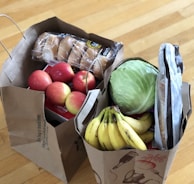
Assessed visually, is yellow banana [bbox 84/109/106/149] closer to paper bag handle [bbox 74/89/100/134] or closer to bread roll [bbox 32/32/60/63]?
paper bag handle [bbox 74/89/100/134]

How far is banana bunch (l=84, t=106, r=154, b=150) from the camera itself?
3.29 feet

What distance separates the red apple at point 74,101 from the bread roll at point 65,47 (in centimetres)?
17

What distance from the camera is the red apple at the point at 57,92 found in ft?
3.82

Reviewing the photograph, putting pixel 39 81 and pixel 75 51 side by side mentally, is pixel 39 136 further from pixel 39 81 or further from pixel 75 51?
pixel 75 51

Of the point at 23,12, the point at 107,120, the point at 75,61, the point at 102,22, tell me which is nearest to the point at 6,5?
the point at 23,12

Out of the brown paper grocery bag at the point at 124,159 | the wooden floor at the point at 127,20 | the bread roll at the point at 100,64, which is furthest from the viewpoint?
the wooden floor at the point at 127,20

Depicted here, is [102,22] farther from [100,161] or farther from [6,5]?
[100,161]

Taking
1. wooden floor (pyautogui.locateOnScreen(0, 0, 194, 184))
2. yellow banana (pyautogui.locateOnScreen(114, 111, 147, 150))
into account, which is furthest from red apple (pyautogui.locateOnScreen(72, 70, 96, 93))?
wooden floor (pyautogui.locateOnScreen(0, 0, 194, 184))

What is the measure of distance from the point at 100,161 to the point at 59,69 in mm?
335

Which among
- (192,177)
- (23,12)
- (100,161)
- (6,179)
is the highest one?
(23,12)

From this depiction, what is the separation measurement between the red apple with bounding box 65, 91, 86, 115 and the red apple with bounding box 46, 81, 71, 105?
17mm

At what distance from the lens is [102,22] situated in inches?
67.5

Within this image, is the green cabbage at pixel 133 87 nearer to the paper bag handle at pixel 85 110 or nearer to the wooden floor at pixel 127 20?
the paper bag handle at pixel 85 110

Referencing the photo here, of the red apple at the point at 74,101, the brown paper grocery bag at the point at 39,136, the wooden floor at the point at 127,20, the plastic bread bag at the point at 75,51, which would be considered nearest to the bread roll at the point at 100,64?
the plastic bread bag at the point at 75,51
